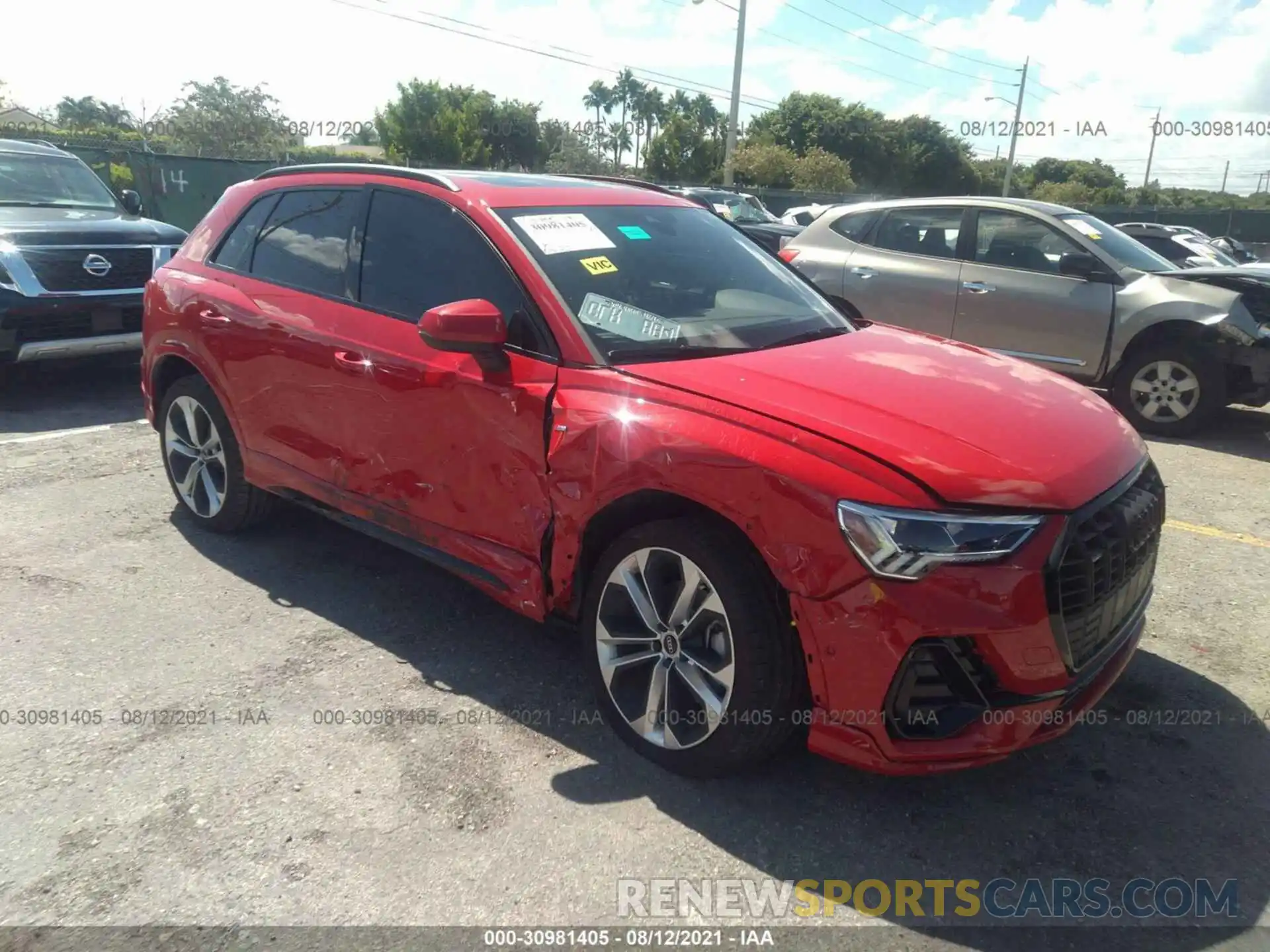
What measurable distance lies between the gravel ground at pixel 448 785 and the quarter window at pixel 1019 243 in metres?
3.83

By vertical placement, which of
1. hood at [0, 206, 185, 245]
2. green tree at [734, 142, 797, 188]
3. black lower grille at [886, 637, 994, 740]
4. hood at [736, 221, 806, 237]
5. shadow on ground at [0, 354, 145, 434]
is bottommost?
shadow on ground at [0, 354, 145, 434]

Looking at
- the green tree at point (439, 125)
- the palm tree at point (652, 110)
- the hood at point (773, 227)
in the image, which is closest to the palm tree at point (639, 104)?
the palm tree at point (652, 110)

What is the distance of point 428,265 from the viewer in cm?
355

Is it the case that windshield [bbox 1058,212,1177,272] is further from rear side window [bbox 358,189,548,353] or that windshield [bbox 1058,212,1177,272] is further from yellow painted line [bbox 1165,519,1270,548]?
rear side window [bbox 358,189,548,353]

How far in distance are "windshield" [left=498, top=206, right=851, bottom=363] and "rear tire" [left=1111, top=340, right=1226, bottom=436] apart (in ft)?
14.1

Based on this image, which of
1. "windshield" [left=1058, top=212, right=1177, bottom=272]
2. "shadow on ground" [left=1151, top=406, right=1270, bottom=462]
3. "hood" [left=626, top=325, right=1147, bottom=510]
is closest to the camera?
"hood" [left=626, top=325, right=1147, bottom=510]

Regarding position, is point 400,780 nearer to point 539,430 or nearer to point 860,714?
point 539,430

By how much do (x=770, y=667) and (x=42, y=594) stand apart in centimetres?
334

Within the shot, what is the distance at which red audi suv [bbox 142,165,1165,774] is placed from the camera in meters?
2.41

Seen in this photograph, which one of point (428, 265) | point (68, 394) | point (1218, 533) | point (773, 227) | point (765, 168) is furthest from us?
point (765, 168)

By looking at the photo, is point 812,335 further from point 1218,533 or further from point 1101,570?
point 1218,533

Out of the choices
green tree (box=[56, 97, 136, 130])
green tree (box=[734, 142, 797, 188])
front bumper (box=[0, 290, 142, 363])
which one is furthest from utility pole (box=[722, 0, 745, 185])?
green tree (box=[56, 97, 136, 130])

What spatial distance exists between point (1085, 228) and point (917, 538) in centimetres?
624

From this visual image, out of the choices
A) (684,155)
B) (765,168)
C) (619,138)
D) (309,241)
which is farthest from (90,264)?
(619,138)
